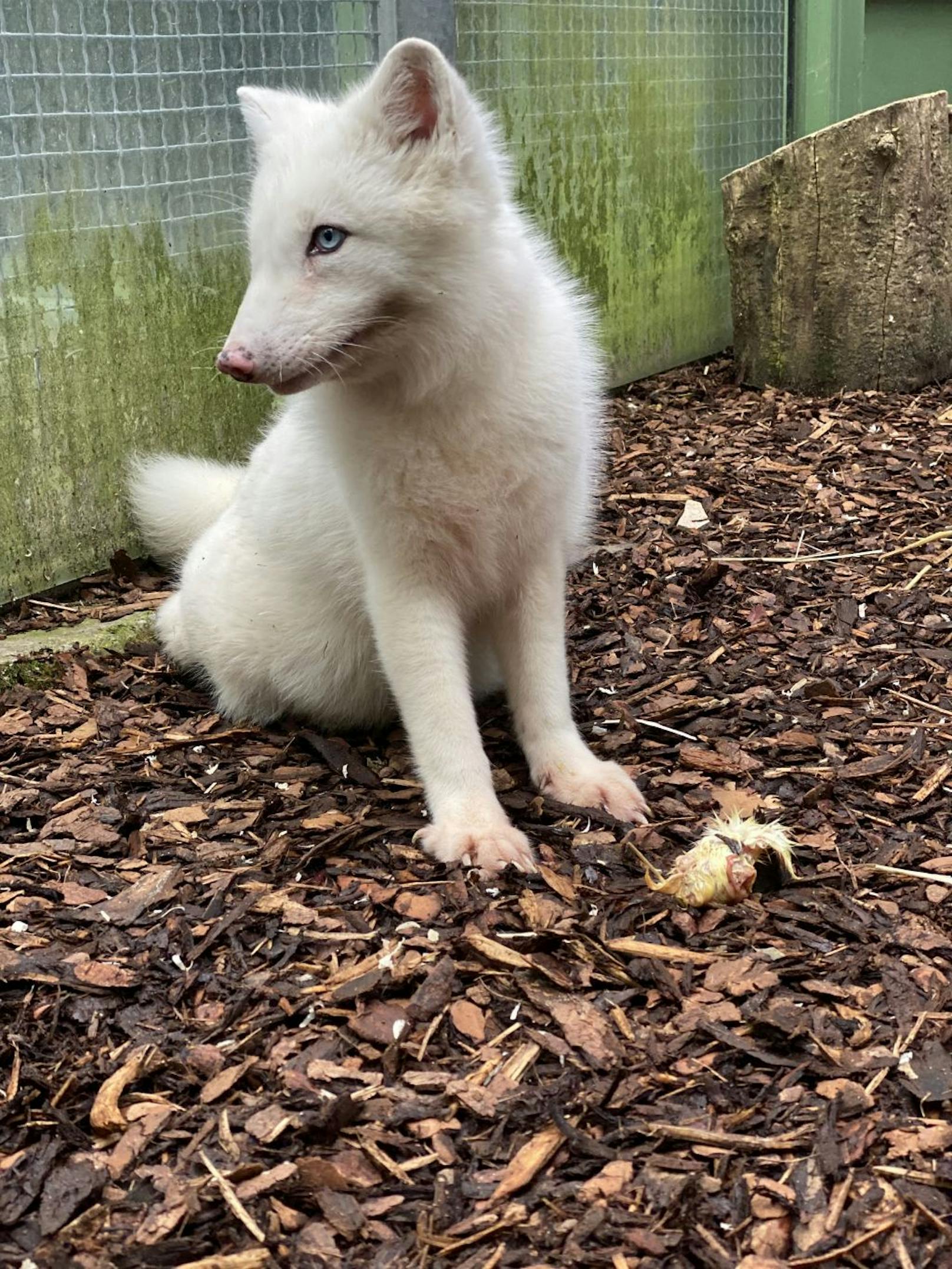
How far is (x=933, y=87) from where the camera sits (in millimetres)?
9719

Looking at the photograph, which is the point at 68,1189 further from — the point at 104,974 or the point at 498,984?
the point at 498,984

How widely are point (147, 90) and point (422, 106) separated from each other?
83.8 inches

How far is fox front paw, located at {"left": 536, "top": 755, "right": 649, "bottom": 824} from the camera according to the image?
3.29m

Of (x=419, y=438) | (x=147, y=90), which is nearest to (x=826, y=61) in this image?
(x=147, y=90)

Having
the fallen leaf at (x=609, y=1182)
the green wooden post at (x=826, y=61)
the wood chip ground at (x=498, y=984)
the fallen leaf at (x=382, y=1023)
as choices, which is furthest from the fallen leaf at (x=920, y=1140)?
the green wooden post at (x=826, y=61)

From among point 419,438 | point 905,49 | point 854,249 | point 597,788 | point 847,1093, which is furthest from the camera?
point 905,49

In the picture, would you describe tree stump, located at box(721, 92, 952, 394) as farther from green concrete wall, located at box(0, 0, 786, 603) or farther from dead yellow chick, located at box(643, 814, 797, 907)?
dead yellow chick, located at box(643, 814, 797, 907)

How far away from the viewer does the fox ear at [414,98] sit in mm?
2867

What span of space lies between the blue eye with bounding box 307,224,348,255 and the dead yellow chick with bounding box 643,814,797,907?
4.93 ft

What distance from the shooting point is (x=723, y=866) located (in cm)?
287

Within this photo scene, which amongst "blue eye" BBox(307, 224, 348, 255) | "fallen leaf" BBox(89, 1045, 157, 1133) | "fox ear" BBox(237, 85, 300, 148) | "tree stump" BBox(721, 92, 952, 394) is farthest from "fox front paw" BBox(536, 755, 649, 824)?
"tree stump" BBox(721, 92, 952, 394)

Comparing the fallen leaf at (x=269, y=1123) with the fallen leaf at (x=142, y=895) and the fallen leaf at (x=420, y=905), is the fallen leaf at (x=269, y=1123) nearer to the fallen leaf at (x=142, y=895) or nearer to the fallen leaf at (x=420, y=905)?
the fallen leaf at (x=420, y=905)

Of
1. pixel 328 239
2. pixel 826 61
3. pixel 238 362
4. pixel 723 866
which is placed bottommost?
pixel 723 866

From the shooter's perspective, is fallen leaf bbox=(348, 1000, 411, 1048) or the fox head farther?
the fox head
